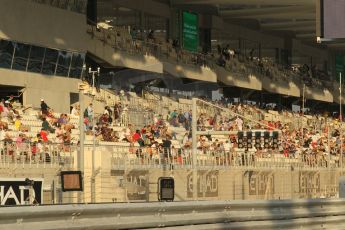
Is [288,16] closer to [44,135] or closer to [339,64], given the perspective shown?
[339,64]

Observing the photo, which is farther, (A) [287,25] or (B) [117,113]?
(A) [287,25]

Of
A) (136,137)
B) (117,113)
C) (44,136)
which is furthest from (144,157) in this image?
(117,113)

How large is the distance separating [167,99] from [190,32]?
33.2ft

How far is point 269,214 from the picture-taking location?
16.5 m

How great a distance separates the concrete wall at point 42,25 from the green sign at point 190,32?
43.7 feet

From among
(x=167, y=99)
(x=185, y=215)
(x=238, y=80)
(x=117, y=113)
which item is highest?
(x=238, y=80)

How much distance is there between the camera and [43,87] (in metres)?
45.2

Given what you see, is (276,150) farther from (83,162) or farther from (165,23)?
(165,23)

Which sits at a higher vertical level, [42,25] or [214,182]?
[42,25]

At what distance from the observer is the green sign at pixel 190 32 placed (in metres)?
60.9

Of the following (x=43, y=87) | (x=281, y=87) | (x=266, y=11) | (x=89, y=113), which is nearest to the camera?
(x=89, y=113)

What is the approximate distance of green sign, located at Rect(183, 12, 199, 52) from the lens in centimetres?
6091

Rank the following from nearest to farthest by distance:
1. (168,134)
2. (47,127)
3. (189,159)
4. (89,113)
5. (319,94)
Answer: (189,159), (47,127), (89,113), (168,134), (319,94)

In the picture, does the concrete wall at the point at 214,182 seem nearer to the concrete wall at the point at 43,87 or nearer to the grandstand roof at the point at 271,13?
the concrete wall at the point at 43,87
